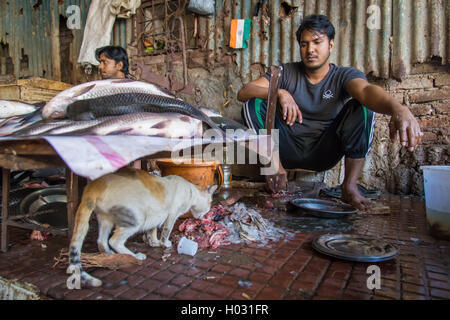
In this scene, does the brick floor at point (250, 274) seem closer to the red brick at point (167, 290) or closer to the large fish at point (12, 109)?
the red brick at point (167, 290)

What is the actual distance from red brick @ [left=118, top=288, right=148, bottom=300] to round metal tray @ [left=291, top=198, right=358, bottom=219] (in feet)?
5.45

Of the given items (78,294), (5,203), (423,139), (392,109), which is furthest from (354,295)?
(423,139)

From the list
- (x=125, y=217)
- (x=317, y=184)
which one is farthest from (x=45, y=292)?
(x=317, y=184)

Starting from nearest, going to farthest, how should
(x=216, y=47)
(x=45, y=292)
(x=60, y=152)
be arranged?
(x=60, y=152) → (x=45, y=292) → (x=216, y=47)

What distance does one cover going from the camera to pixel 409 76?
12.1ft

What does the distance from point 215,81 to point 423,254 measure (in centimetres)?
394

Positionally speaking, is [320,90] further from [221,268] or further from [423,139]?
[221,268]

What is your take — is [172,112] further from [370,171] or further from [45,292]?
[370,171]

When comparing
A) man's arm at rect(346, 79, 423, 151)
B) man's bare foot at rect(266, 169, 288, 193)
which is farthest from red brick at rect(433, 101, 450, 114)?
man's bare foot at rect(266, 169, 288, 193)

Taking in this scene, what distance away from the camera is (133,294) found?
4.26 feet

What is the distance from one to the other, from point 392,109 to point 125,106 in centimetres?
199

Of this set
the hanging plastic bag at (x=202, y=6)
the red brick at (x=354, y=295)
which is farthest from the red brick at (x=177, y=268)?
the hanging plastic bag at (x=202, y=6)

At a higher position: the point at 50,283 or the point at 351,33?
the point at 351,33

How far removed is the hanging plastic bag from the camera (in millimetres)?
4648
